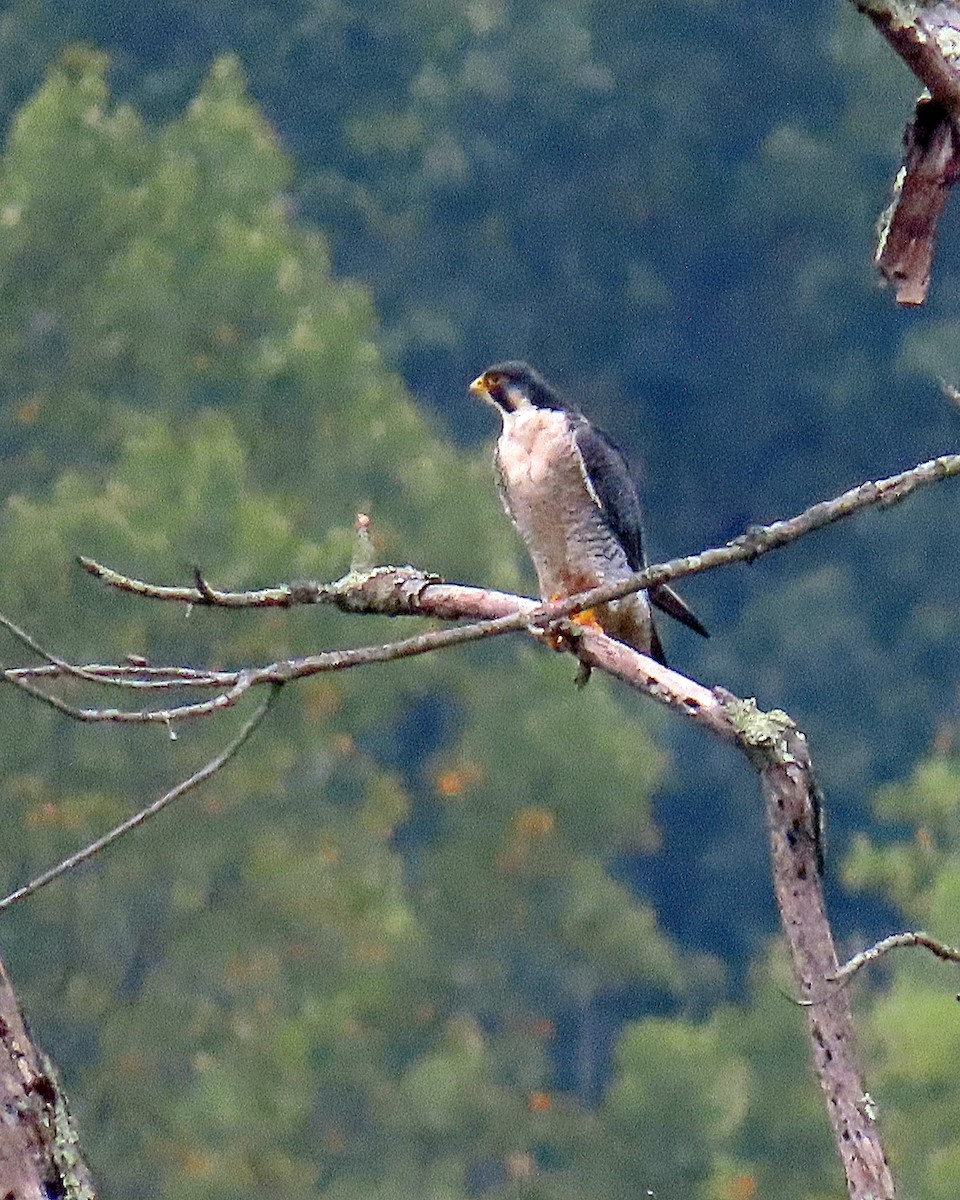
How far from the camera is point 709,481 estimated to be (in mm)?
30703

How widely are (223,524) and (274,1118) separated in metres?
3.49

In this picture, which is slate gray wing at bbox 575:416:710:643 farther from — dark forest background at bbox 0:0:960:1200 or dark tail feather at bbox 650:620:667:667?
dark forest background at bbox 0:0:960:1200

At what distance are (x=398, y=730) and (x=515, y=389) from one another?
17567 millimetres

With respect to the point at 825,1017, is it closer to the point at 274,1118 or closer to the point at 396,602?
the point at 396,602

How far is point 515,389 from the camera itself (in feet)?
20.4

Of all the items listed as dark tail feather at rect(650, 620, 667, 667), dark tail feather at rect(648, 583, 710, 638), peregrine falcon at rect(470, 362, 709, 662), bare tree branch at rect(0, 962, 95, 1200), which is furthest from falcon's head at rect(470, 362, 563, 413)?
bare tree branch at rect(0, 962, 95, 1200)

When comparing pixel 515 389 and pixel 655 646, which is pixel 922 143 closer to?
pixel 655 646

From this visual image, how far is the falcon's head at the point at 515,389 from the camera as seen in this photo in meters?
6.16

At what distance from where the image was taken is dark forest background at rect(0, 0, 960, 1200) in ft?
55.5

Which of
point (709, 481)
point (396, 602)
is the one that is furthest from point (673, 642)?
point (396, 602)

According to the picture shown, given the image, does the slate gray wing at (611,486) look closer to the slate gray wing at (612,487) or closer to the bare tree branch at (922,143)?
the slate gray wing at (612,487)

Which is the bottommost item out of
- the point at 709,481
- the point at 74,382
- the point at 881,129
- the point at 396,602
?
the point at 396,602

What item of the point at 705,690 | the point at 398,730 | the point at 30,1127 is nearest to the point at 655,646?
the point at 705,690

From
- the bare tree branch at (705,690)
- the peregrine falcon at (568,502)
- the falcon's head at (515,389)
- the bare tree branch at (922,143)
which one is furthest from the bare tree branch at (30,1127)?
the falcon's head at (515,389)
